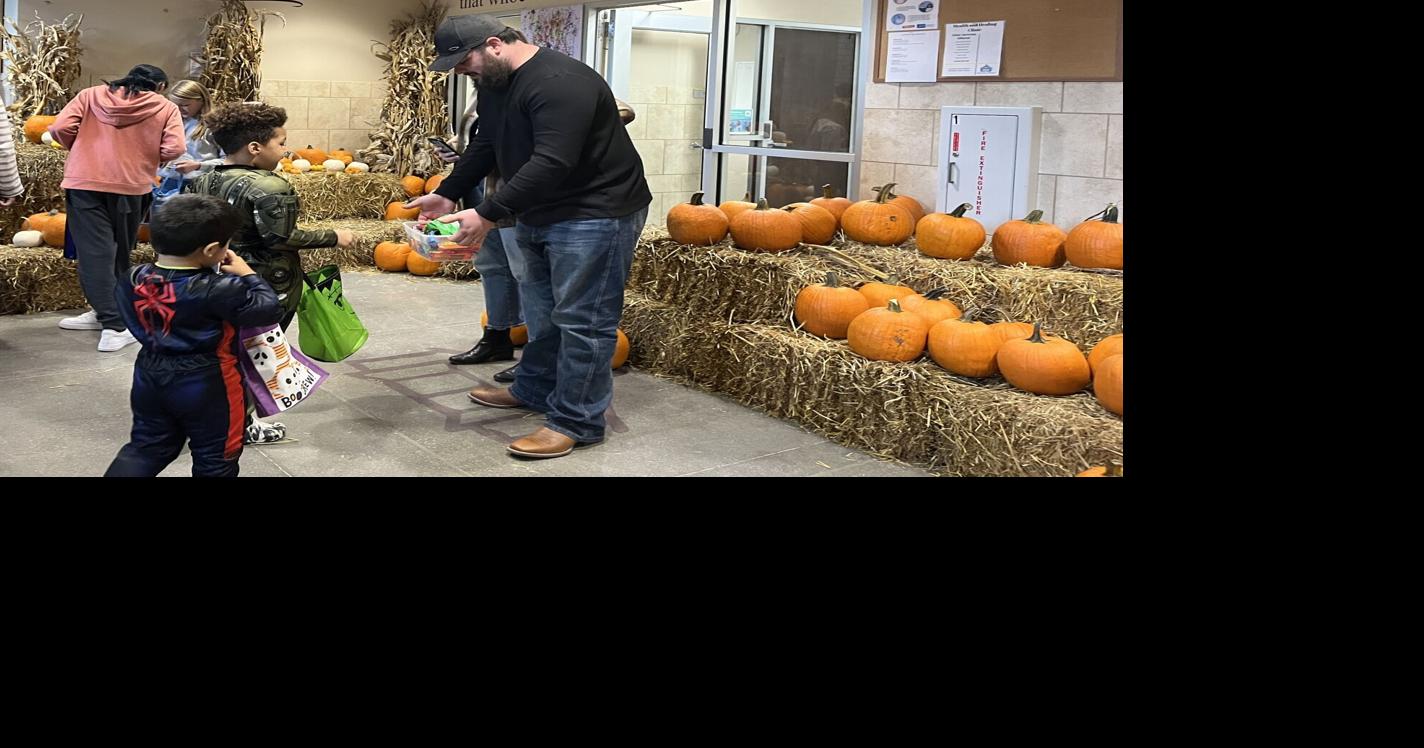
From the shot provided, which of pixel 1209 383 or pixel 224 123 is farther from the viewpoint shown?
pixel 224 123

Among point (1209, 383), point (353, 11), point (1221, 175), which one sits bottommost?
point (1209, 383)

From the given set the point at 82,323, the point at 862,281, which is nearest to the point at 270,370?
the point at 862,281

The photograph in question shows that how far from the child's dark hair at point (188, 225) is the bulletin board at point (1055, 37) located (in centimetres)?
387

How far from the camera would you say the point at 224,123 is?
350 centimetres

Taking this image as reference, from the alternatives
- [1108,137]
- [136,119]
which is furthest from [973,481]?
[136,119]

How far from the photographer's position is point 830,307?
4.62 m

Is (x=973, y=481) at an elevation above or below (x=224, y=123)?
below

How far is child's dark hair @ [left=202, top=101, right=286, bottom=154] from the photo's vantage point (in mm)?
3506

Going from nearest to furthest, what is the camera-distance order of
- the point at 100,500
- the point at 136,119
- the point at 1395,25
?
the point at 100,500
the point at 1395,25
the point at 136,119

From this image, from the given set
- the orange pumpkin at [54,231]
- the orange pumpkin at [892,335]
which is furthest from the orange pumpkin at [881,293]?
the orange pumpkin at [54,231]

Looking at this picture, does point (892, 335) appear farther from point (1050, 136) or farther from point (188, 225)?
point (188, 225)

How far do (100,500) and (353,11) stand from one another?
9855mm

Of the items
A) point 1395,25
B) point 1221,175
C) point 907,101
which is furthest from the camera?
point 907,101

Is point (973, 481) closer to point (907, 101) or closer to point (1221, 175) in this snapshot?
point (1221, 175)
